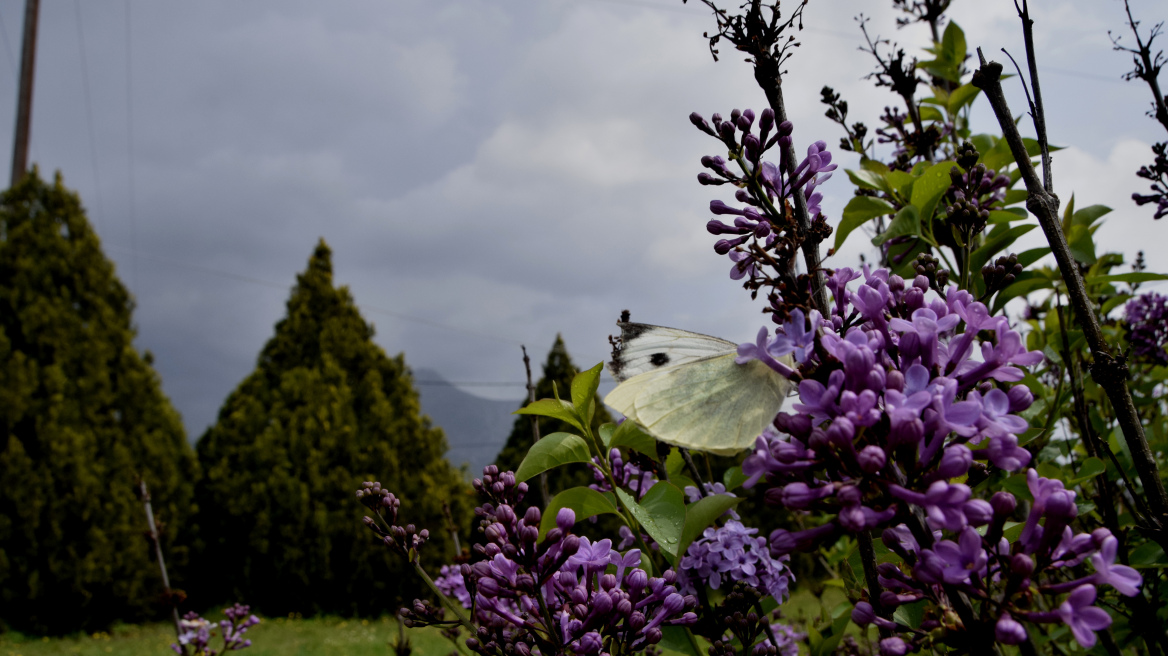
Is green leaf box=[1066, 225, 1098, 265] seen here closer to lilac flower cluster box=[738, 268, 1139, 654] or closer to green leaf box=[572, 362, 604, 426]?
lilac flower cluster box=[738, 268, 1139, 654]

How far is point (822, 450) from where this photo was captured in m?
0.79

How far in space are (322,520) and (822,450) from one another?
1468 cm

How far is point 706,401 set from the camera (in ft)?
3.59

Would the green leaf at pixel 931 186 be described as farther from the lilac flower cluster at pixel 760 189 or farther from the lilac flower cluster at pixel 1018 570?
the lilac flower cluster at pixel 1018 570

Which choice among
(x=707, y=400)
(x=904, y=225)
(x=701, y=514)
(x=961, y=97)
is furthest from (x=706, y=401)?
(x=961, y=97)

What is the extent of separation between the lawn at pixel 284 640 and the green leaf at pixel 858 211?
8930mm

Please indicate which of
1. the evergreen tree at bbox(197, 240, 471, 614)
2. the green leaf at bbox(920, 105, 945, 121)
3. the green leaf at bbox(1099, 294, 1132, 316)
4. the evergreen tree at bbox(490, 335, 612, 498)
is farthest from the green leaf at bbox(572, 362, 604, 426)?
the evergreen tree at bbox(197, 240, 471, 614)

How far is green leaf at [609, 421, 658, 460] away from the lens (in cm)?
134

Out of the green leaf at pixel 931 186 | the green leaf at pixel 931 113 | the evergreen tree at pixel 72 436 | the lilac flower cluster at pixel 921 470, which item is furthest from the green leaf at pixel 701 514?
the evergreen tree at pixel 72 436

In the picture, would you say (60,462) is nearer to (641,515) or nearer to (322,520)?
(322,520)

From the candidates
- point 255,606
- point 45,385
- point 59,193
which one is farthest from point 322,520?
point 59,193

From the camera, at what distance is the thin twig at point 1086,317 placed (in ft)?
3.17

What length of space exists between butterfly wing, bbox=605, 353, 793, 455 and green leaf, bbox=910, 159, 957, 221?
2.95 ft

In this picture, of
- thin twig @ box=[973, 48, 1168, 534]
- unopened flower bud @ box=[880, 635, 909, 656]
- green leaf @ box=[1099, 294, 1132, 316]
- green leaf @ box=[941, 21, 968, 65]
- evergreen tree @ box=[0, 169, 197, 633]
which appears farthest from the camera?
evergreen tree @ box=[0, 169, 197, 633]
